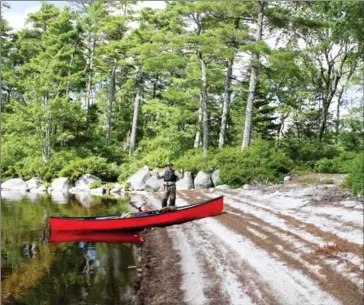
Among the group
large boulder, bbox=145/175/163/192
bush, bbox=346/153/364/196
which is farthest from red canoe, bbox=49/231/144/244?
bush, bbox=346/153/364/196

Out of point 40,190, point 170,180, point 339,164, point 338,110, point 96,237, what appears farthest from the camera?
point 339,164

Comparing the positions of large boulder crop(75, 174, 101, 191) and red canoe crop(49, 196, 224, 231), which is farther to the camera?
red canoe crop(49, 196, 224, 231)

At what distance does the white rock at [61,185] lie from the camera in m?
4.66

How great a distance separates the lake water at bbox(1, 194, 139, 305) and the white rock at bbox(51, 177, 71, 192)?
0.10 m

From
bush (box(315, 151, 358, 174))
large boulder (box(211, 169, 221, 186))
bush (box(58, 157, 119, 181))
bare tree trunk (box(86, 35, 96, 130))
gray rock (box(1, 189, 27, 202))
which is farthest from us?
bush (box(315, 151, 358, 174))

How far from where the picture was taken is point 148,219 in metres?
5.89

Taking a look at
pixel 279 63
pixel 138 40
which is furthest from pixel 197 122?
pixel 279 63

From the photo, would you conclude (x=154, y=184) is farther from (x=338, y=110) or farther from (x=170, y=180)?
(x=338, y=110)

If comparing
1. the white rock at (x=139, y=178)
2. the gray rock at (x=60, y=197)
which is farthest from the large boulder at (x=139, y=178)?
the gray rock at (x=60, y=197)

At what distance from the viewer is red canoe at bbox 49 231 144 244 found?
4.69 metres

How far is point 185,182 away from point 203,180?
0.26 metres

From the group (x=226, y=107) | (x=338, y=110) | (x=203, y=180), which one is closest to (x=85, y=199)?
(x=203, y=180)

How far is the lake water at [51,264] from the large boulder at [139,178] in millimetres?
431

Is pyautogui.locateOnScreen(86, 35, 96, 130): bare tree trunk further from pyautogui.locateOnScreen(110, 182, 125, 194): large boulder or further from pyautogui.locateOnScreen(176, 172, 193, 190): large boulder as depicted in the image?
pyautogui.locateOnScreen(176, 172, 193, 190): large boulder
